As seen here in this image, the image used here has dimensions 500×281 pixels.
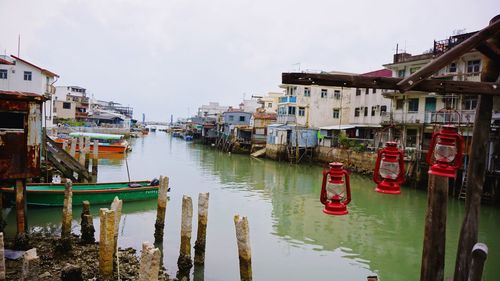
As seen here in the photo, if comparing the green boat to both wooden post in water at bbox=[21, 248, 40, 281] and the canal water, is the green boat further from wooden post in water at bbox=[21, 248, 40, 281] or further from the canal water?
wooden post in water at bbox=[21, 248, 40, 281]

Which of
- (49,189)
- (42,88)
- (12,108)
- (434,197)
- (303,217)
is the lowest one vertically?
(303,217)

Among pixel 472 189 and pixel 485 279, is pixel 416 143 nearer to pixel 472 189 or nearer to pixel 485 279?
pixel 485 279

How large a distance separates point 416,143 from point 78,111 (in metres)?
71.7

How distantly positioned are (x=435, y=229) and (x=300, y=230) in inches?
513

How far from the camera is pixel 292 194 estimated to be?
91.2ft

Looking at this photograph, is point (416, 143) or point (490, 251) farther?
point (416, 143)

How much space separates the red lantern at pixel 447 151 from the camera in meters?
4.37

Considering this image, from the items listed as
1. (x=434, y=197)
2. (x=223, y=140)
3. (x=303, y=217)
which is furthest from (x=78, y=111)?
(x=434, y=197)

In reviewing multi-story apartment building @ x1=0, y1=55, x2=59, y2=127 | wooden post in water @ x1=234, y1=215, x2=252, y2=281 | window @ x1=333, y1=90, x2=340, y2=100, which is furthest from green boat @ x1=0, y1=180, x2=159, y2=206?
window @ x1=333, y1=90, x2=340, y2=100

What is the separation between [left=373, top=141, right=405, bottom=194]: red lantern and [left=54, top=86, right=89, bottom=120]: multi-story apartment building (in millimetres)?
74943

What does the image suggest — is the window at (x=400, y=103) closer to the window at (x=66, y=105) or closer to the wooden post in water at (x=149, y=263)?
the wooden post in water at (x=149, y=263)

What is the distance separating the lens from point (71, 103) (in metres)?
74.9

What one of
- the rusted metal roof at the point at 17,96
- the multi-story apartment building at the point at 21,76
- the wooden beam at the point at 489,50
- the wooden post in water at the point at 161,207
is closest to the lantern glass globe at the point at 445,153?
the wooden beam at the point at 489,50

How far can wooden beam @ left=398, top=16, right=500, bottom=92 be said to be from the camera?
3.88 meters
